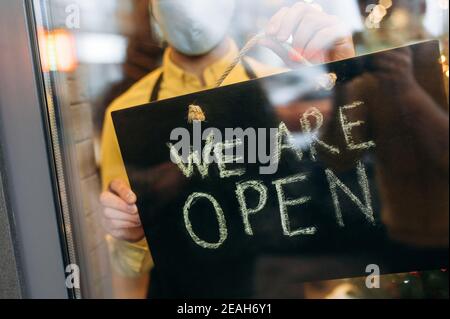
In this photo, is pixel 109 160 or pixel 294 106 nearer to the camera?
pixel 294 106

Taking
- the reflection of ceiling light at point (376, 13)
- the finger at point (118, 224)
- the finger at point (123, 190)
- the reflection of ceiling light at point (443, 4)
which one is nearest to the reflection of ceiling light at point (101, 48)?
the finger at point (123, 190)

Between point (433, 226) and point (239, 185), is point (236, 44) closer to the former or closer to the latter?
point (239, 185)

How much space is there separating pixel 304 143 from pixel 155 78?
0.42 m

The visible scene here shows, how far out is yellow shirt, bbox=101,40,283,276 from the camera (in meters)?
1.15

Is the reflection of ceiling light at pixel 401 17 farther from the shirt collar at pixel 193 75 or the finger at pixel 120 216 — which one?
the finger at pixel 120 216

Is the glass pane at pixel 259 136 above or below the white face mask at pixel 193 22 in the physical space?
below

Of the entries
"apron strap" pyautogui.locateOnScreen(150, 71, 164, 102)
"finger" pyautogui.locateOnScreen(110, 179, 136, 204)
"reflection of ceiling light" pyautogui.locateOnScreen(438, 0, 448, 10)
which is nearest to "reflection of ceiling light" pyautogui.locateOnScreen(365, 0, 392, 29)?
"reflection of ceiling light" pyautogui.locateOnScreen(438, 0, 448, 10)

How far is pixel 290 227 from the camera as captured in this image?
115 cm

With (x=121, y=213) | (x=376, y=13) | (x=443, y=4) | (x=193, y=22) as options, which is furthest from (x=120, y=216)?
(x=443, y=4)

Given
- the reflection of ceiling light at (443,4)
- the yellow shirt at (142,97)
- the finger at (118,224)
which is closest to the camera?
the reflection of ceiling light at (443,4)

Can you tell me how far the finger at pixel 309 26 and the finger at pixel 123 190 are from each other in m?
0.59

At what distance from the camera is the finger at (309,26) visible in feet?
3.60
